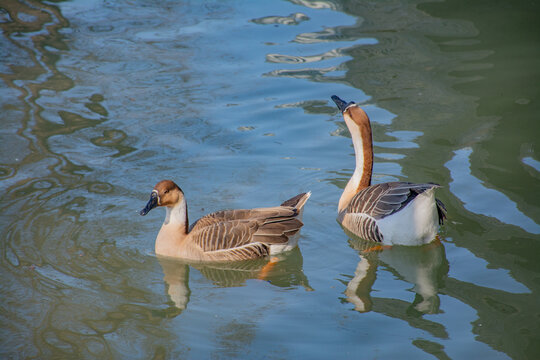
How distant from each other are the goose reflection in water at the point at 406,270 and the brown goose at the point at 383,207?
10 centimetres

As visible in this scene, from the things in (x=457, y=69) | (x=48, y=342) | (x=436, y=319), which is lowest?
(x=48, y=342)

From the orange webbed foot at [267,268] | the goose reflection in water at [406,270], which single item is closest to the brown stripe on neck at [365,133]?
the goose reflection in water at [406,270]

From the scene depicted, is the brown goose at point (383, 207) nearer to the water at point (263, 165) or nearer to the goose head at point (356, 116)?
the goose head at point (356, 116)

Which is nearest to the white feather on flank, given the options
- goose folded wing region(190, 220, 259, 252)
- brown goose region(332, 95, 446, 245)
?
brown goose region(332, 95, 446, 245)

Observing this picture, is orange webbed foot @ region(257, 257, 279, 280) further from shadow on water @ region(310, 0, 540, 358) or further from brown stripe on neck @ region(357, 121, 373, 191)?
brown stripe on neck @ region(357, 121, 373, 191)

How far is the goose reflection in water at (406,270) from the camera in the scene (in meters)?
Answer: 5.86

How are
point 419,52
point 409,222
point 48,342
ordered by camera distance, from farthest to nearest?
1. point 419,52
2. point 409,222
3. point 48,342

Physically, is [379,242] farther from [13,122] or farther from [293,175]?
[13,122]

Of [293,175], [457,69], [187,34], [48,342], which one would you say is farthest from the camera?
[187,34]

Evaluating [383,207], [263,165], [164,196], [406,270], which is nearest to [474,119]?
[263,165]

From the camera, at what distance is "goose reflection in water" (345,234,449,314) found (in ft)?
19.2

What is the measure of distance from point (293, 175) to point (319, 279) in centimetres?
227

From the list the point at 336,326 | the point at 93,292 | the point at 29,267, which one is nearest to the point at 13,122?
the point at 29,267

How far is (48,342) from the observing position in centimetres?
535
